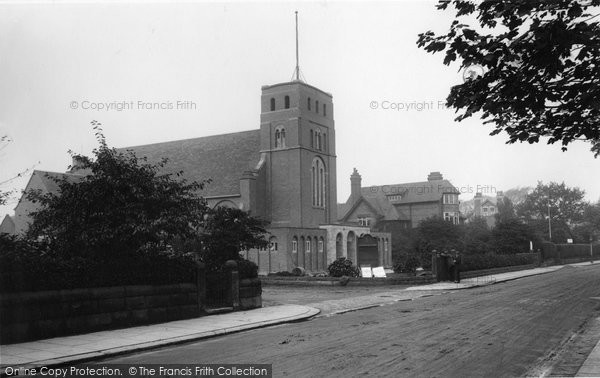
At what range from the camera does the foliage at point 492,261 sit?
36.5 m

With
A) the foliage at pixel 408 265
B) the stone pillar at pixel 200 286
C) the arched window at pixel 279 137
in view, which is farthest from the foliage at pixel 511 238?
the stone pillar at pixel 200 286

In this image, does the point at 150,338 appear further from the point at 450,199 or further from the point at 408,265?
the point at 450,199

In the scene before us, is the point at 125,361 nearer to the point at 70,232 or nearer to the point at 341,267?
the point at 70,232

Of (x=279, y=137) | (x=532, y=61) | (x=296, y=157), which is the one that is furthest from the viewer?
(x=279, y=137)

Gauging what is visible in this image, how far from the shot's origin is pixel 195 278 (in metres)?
16.2

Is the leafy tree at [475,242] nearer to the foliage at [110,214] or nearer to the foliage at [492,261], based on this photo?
the foliage at [492,261]

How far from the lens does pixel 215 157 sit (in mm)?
58594

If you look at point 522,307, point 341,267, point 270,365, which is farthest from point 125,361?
point 341,267

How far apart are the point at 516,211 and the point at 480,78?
358 ft

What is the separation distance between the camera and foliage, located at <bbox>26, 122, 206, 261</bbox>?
48.4ft

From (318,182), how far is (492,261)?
20.2 meters

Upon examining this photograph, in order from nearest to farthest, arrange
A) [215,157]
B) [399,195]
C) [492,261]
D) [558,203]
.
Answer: [492,261] < [215,157] < [399,195] < [558,203]

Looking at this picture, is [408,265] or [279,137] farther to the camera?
[279,137]

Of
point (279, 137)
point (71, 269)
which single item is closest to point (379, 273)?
point (71, 269)
